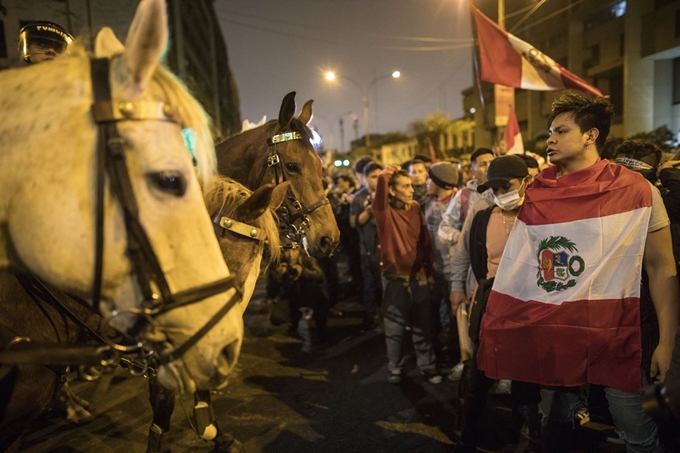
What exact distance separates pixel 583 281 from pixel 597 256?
0.18 m

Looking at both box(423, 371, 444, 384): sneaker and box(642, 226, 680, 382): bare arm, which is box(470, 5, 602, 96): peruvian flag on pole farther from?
box(642, 226, 680, 382): bare arm

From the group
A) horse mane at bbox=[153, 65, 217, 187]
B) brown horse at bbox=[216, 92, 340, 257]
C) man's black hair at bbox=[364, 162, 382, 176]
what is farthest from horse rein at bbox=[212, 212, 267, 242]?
man's black hair at bbox=[364, 162, 382, 176]

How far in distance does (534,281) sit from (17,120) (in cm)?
297

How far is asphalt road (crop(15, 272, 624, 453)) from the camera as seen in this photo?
12.5ft

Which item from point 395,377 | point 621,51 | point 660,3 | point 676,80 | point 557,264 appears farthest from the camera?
point 621,51

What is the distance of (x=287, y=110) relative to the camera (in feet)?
12.1

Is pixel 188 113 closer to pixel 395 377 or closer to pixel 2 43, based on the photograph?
pixel 395 377

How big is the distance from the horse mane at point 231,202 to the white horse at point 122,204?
1.44 m

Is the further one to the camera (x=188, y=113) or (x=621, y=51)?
(x=621, y=51)

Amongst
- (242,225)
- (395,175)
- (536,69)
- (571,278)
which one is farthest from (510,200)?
(536,69)

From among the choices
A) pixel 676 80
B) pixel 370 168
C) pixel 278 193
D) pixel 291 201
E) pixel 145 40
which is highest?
pixel 676 80

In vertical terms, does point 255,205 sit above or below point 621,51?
below

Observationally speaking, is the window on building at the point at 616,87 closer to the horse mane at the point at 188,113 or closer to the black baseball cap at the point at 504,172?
the black baseball cap at the point at 504,172

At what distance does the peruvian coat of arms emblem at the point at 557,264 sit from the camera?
2.77m
